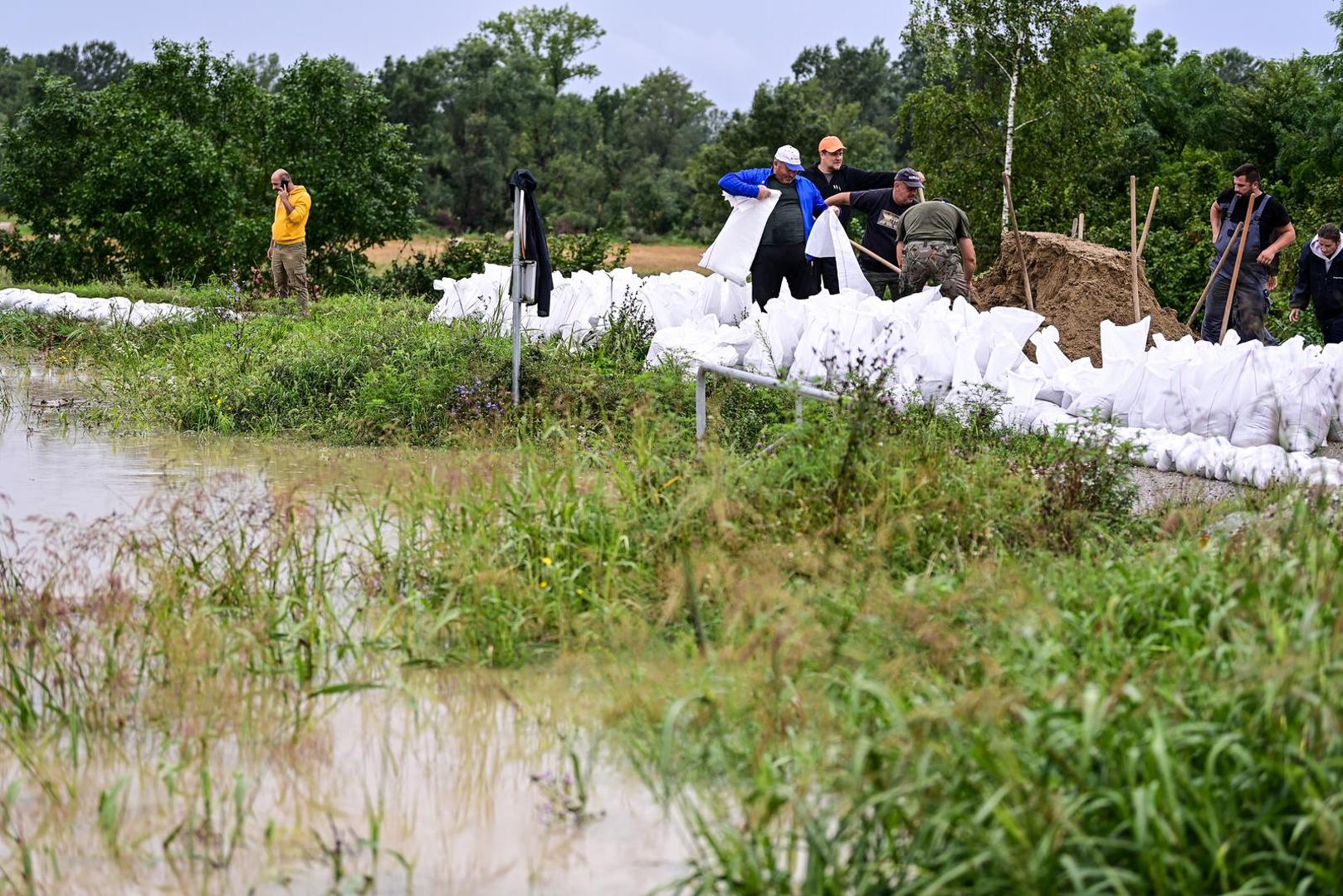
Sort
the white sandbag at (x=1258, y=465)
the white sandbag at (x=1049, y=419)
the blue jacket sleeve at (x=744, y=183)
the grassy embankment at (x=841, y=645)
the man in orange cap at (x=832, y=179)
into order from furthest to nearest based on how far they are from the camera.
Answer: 1. the man in orange cap at (x=832, y=179)
2. the blue jacket sleeve at (x=744, y=183)
3. the white sandbag at (x=1049, y=419)
4. the white sandbag at (x=1258, y=465)
5. the grassy embankment at (x=841, y=645)

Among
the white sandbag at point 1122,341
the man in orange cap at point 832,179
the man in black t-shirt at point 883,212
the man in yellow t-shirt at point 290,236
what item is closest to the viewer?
the white sandbag at point 1122,341

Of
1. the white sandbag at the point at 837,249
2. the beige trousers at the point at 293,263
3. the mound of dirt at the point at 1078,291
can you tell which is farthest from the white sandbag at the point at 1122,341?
the beige trousers at the point at 293,263

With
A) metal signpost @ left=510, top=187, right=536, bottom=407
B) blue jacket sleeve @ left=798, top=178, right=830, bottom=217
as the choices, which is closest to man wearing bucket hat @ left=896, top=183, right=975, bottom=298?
blue jacket sleeve @ left=798, top=178, right=830, bottom=217

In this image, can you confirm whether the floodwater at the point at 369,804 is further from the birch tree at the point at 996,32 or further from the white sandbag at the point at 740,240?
the birch tree at the point at 996,32

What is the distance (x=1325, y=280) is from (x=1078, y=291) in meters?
1.71

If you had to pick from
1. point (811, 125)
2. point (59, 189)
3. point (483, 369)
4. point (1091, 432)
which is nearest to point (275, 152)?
point (59, 189)

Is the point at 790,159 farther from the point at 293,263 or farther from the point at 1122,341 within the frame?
the point at 293,263

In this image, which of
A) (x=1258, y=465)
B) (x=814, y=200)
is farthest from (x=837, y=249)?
(x=1258, y=465)

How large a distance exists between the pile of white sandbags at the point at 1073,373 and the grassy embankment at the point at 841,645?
723 millimetres

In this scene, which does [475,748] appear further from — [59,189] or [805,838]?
[59,189]

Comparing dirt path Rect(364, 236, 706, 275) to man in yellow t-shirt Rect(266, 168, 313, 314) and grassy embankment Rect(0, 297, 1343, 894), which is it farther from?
grassy embankment Rect(0, 297, 1343, 894)

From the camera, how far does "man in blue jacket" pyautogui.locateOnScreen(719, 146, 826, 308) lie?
423 inches

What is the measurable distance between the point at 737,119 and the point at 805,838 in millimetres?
43127

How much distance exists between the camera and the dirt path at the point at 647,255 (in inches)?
1382
